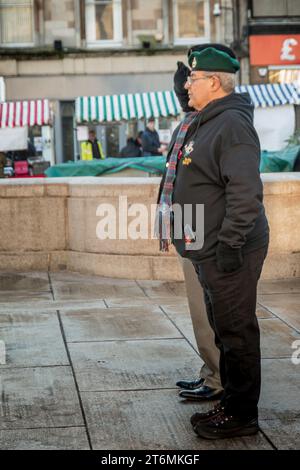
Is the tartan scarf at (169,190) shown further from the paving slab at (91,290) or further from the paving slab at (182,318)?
the paving slab at (91,290)

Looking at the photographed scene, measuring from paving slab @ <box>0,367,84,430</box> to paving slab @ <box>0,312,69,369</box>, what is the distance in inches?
8.1

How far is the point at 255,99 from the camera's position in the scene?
25.8 metres

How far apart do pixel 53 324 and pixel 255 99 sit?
765 inches

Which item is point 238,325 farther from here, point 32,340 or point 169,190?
point 32,340

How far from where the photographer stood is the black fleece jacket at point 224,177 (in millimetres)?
4371

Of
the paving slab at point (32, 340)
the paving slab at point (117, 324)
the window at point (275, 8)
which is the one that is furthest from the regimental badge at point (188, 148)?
the window at point (275, 8)

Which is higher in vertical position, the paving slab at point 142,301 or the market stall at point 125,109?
the market stall at point 125,109

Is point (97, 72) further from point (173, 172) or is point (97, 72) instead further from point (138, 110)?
point (173, 172)

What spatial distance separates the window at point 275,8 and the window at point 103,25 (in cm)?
443

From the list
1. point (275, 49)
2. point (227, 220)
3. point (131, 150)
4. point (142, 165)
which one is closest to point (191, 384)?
point (227, 220)

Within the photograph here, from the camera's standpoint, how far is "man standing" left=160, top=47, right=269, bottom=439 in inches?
173

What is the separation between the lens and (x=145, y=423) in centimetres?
480

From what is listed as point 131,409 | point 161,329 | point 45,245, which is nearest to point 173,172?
point 131,409

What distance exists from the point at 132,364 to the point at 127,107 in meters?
20.5
